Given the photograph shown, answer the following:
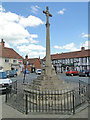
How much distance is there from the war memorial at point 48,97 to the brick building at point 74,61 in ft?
89.0

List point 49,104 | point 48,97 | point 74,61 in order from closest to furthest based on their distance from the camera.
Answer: point 49,104 → point 48,97 → point 74,61

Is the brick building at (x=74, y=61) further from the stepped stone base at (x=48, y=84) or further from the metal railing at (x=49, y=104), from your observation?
the metal railing at (x=49, y=104)

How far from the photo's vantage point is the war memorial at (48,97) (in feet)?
15.4

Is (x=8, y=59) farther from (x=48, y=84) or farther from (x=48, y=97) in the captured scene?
(x=48, y=97)

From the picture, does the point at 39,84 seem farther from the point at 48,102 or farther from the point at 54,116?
the point at 54,116

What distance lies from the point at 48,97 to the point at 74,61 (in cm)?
3100

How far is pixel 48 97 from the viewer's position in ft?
17.7

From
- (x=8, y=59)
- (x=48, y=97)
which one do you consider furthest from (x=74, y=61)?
(x=48, y=97)

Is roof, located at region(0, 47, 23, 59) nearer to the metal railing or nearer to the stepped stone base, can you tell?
the stepped stone base

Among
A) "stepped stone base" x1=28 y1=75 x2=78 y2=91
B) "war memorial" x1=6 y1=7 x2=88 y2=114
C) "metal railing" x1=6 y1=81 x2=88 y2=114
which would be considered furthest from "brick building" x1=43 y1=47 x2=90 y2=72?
"metal railing" x1=6 y1=81 x2=88 y2=114

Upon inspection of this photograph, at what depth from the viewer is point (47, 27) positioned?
7.36 meters

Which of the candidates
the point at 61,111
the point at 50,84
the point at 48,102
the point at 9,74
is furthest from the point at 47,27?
the point at 9,74

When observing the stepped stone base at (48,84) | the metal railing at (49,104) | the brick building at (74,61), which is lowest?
the metal railing at (49,104)

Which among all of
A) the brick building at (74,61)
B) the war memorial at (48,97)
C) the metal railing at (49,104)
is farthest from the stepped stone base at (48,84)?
the brick building at (74,61)
